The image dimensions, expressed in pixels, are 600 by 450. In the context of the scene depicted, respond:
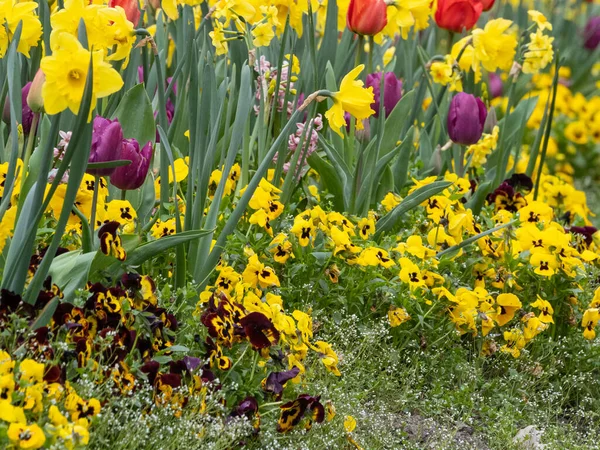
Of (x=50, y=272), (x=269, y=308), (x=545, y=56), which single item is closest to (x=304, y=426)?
(x=269, y=308)

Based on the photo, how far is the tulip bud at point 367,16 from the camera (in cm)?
273

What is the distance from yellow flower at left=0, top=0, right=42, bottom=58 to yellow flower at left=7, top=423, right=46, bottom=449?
92 cm

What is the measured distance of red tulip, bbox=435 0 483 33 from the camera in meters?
3.25

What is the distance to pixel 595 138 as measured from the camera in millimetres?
5852

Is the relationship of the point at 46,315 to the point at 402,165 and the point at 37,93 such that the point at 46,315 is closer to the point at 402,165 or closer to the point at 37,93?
the point at 37,93

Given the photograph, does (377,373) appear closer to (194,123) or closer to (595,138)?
(194,123)

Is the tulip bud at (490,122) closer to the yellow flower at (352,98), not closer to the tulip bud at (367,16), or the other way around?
the tulip bud at (367,16)

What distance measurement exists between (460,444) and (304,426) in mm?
460

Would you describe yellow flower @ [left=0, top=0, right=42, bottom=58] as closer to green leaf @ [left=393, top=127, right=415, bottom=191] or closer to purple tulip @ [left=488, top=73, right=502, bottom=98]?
green leaf @ [left=393, top=127, right=415, bottom=191]

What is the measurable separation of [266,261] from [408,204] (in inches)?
19.8

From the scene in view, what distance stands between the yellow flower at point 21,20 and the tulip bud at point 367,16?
103cm

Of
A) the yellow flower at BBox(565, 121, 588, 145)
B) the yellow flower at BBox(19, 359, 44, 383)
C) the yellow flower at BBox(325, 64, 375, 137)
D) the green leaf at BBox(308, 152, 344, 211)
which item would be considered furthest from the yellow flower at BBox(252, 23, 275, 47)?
the yellow flower at BBox(565, 121, 588, 145)

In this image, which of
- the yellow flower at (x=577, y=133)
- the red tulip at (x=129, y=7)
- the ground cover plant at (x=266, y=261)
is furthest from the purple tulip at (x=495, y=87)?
the red tulip at (x=129, y=7)

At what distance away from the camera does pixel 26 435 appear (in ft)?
4.62
